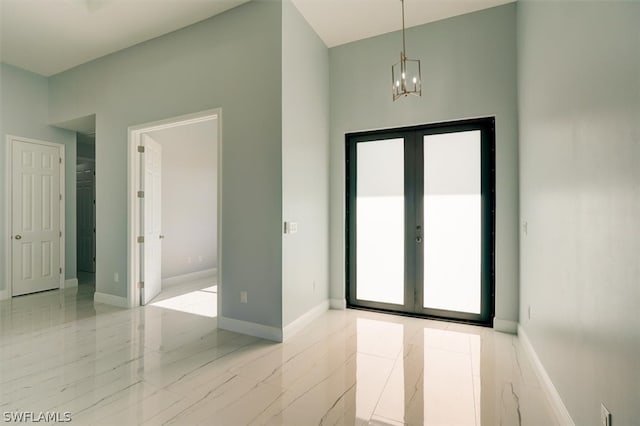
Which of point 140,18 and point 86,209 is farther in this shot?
point 86,209

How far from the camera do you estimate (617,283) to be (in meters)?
1.31

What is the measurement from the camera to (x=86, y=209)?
7.09 metres

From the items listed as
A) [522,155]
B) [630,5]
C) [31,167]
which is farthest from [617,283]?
[31,167]

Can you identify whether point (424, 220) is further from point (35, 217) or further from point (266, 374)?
point (35, 217)

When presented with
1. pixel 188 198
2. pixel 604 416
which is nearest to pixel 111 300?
pixel 188 198

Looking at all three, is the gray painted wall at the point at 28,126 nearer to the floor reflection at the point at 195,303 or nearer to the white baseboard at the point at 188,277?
the white baseboard at the point at 188,277

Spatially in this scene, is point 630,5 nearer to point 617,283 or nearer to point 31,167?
point 617,283

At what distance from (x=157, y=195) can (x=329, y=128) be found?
282 cm

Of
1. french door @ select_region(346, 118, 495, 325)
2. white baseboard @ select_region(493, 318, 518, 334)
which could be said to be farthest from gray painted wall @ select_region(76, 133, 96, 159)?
white baseboard @ select_region(493, 318, 518, 334)

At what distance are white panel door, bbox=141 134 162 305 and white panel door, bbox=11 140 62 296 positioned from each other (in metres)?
1.94

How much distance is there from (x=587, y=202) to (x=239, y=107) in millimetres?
3103

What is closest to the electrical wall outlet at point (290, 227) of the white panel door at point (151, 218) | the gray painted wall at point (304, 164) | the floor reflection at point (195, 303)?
the gray painted wall at point (304, 164)

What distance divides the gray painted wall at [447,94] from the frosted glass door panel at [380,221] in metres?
→ 0.26

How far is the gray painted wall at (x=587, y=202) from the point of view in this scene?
123 centimetres
